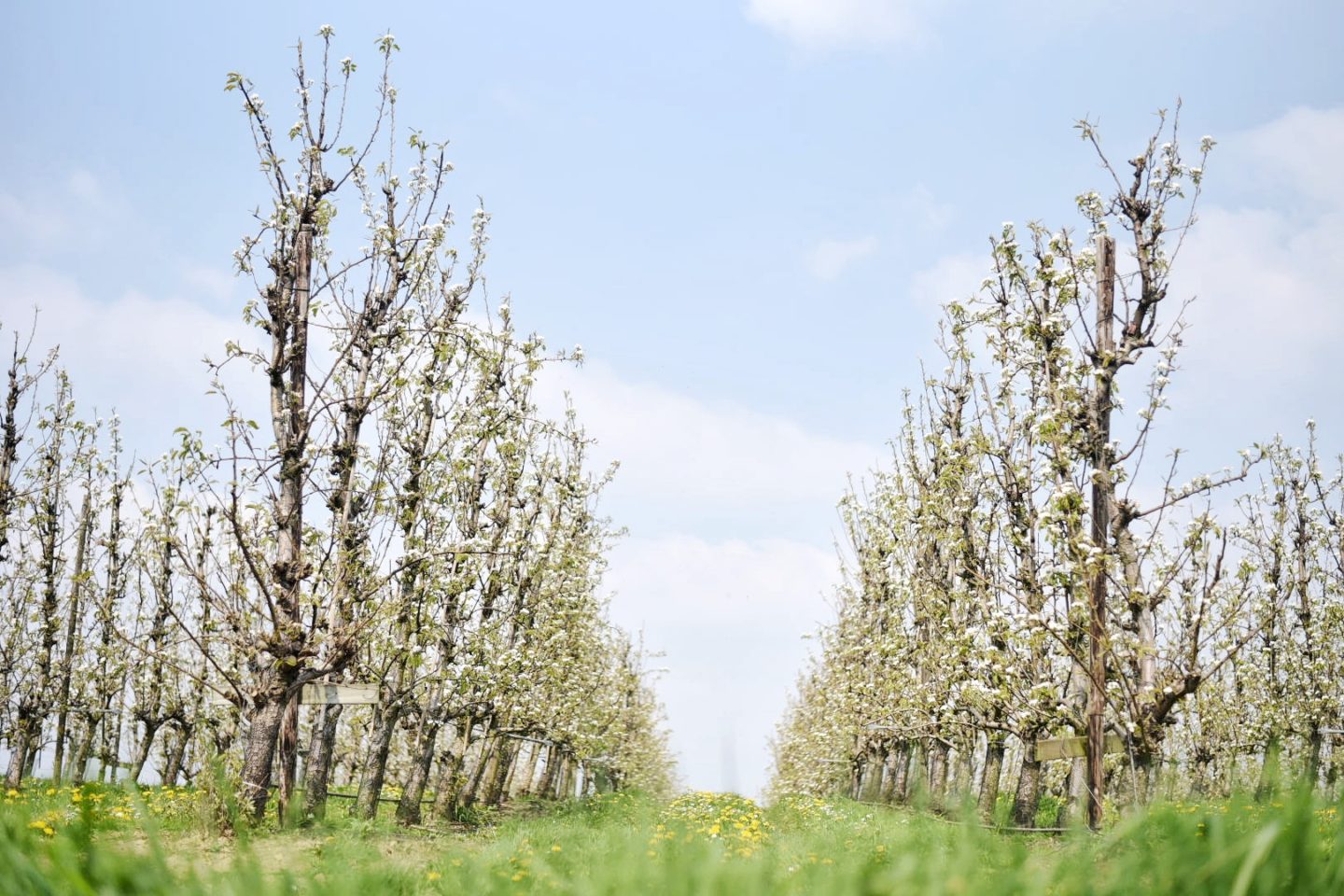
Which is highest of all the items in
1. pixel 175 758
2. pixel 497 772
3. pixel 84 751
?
pixel 84 751

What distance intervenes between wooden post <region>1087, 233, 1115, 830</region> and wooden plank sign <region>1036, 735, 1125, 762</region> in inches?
3.8

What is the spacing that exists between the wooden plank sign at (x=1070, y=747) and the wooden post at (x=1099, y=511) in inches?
3.8

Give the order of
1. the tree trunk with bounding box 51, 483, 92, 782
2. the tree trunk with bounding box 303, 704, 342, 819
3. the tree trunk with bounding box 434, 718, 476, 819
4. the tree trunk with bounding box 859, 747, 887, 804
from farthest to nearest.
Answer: the tree trunk with bounding box 859, 747, 887, 804 < the tree trunk with bounding box 51, 483, 92, 782 < the tree trunk with bounding box 434, 718, 476, 819 < the tree trunk with bounding box 303, 704, 342, 819

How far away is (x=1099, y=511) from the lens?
1085 cm

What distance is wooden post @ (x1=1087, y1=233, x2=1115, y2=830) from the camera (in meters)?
9.91

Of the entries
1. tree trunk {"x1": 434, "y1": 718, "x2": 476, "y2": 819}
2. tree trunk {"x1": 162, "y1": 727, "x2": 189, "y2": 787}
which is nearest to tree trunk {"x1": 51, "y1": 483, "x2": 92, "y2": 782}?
tree trunk {"x1": 162, "y1": 727, "x2": 189, "y2": 787}

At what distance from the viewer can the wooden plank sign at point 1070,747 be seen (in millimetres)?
10133

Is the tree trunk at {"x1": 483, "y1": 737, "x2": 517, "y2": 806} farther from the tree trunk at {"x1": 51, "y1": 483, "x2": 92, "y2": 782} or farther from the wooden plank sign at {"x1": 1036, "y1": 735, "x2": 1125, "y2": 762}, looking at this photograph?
the wooden plank sign at {"x1": 1036, "y1": 735, "x2": 1125, "y2": 762}

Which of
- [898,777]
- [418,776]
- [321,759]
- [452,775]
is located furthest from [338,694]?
[898,777]

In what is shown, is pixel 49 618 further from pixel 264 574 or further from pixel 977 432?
pixel 977 432

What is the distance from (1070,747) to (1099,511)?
2.61m

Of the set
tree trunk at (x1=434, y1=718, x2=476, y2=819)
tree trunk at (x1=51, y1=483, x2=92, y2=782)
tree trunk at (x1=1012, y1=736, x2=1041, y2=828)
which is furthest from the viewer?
tree trunk at (x1=51, y1=483, x2=92, y2=782)

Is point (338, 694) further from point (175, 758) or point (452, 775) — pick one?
point (175, 758)

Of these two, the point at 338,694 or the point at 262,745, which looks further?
the point at 338,694
